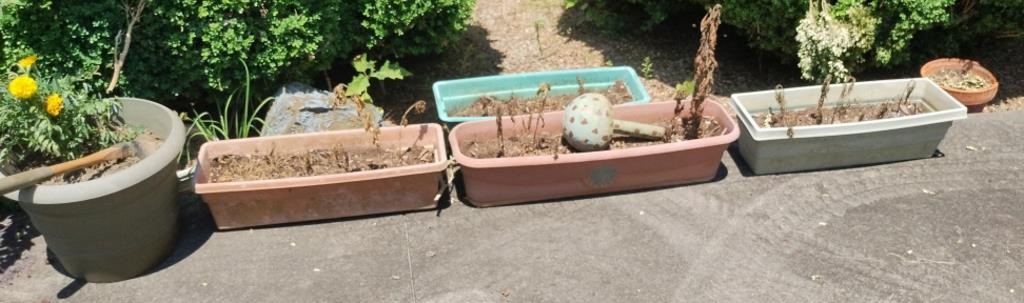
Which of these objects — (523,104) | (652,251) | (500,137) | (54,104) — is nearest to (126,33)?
(54,104)

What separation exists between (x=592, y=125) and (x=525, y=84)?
2.99ft

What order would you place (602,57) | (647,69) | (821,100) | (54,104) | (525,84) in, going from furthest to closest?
(602,57) < (647,69) < (525,84) < (821,100) < (54,104)

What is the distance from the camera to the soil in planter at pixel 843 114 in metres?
4.39

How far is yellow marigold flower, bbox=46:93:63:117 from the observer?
3.44m

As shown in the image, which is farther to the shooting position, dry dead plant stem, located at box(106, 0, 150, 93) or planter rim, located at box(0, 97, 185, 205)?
dry dead plant stem, located at box(106, 0, 150, 93)

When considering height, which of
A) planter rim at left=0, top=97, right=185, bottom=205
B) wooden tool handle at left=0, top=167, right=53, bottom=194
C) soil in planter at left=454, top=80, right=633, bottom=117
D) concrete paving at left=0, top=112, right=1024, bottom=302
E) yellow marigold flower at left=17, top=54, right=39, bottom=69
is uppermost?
yellow marigold flower at left=17, top=54, right=39, bottom=69

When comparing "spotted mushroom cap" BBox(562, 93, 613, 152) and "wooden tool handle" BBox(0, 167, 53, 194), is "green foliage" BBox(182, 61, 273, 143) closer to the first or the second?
"wooden tool handle" BBox(0, 167, 53, 194)

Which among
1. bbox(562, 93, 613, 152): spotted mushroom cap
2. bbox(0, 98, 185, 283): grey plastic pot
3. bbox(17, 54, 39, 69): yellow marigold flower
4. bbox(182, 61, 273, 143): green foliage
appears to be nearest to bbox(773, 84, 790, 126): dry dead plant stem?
bbox(562, 93, 613, 152): spotted mushroom cap

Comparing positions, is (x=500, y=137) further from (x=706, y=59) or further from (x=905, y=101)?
(x=905, y=101)

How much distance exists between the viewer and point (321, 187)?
3842 mm

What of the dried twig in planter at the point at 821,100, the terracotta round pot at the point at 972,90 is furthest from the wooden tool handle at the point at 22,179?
the terracotta round pot at the point at 972,90

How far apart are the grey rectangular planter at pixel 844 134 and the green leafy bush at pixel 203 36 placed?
190 cm

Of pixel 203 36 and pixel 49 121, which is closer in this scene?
pixel 49 121

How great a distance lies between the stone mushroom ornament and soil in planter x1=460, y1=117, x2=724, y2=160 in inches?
4.3
